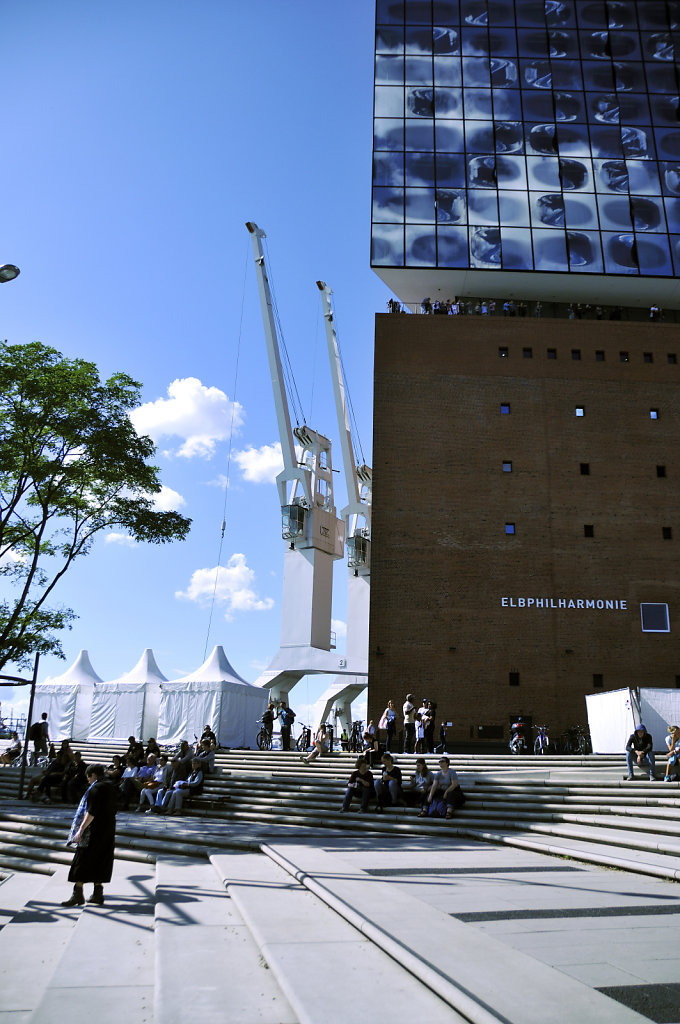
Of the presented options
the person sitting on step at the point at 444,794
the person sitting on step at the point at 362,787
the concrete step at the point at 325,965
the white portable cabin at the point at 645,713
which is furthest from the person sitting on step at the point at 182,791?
the white portable cabin at the point at 645,713

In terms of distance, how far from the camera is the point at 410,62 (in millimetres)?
37156

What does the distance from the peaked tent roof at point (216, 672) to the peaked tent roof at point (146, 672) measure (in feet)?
8.68

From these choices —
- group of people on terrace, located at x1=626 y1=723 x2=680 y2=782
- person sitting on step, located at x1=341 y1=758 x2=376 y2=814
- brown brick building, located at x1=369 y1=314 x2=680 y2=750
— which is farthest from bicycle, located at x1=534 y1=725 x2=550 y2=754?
person sitting on step, located at x1=341 y1=758 x2=376 y2=814

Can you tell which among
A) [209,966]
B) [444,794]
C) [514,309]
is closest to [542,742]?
[444,794]

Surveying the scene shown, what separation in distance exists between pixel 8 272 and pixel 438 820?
10.3 metres

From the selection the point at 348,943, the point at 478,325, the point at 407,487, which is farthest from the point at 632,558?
the point at 348,943

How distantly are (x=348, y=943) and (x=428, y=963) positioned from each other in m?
Answer: 0.86

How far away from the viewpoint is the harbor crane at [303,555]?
3628 cm

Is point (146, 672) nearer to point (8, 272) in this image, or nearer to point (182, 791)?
point (182, 791)

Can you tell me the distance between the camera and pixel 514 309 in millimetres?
33438

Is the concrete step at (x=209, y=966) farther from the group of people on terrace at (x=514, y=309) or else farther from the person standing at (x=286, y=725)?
the group of people on terrace at (x=514, y=309)

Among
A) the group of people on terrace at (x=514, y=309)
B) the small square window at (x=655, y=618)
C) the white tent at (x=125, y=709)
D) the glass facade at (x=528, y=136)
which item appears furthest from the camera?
the glass facade at (x=528, y=136)

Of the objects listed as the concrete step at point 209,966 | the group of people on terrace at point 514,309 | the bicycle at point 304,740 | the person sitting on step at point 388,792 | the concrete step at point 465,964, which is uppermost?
the group of people on terrace at point 514,309

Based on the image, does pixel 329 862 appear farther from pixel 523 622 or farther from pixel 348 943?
pixel 523 622
